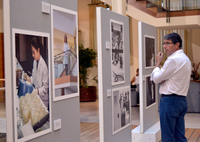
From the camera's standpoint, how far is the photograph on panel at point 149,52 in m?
5.39

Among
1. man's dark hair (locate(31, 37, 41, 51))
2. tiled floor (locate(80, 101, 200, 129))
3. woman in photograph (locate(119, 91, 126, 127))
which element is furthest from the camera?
tiled floor (locate(80, 101, 200, 129))

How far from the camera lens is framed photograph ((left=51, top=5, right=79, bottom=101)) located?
2.73 metres

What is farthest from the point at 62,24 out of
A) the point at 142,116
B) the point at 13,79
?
the point at 142,116

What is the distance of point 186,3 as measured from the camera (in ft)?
25.0

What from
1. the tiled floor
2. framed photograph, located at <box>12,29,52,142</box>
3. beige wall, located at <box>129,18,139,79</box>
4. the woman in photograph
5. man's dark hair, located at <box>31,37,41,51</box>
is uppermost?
beige wall, located at <box>129,18,139,79</box>

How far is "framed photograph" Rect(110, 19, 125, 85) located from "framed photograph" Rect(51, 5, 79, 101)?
0.88 metres

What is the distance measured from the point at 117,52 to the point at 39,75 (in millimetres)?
Result: 1729

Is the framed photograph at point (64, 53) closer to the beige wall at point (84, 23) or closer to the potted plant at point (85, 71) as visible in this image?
the potted plant at point (85, 71)

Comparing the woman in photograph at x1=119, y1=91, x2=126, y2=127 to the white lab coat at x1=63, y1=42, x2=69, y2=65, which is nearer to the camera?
the white lab coat at x1=63, y1=42, x2=69, y2=65

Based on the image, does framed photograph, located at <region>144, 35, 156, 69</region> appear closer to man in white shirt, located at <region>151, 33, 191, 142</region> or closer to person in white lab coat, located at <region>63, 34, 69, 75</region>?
man in white shirt, located at <region>151, 33, 191, 142</region>

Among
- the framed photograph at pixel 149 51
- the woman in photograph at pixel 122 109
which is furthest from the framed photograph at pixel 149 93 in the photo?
the woman in photograph at pixel 122 109

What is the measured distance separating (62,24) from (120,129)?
1920 millimetres

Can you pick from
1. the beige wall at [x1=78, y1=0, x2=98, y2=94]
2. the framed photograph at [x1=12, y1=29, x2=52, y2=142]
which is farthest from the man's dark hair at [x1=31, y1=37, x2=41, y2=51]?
the beige wall at [x1=78, y1=0, x2=98, y2=94]

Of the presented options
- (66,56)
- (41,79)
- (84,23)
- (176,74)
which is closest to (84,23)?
(84,23)
